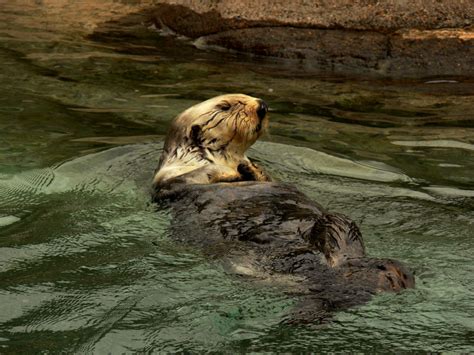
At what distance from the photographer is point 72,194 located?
5.77 m

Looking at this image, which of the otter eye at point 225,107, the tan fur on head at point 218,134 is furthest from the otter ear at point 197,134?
the otter eye at point 225,107

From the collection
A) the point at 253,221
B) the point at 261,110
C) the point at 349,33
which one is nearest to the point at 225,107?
the point at 261,110

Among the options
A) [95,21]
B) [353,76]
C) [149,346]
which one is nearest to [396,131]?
[353,76]

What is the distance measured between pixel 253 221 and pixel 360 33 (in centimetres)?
538

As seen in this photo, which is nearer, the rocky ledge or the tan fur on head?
the tan fur on head

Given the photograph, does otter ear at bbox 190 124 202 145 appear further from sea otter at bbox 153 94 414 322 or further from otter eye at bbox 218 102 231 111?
otter eye at bbox 218 102 231 111

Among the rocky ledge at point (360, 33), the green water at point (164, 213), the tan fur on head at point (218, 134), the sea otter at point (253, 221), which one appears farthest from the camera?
the rocky ledge at point (360, 33)

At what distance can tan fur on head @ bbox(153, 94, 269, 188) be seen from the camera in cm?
576

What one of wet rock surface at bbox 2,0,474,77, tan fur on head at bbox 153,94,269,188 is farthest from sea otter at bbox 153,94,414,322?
wet rock surface at bbox 2,0,474,77

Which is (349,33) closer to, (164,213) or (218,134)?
(218,134)

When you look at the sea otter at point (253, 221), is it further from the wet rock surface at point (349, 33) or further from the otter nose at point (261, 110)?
the wet rock surface at point (349, 33)

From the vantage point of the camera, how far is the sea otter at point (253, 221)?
3.95 meters

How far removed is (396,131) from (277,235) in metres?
3.44

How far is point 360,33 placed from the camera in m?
9.41
